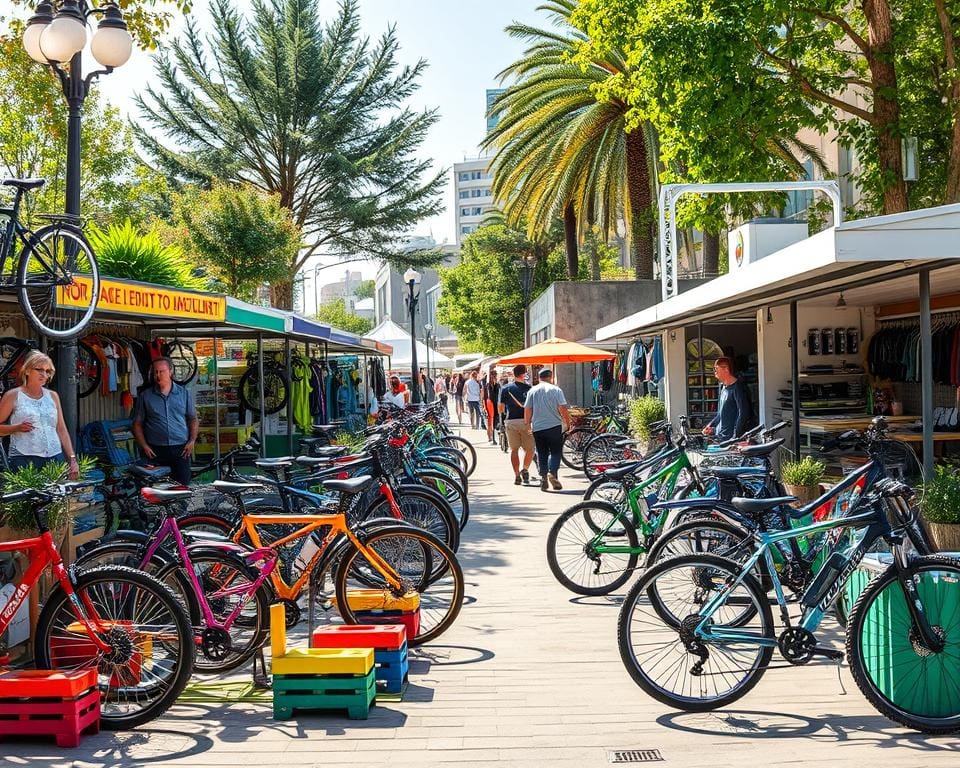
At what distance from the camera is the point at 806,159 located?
2636 centimetres

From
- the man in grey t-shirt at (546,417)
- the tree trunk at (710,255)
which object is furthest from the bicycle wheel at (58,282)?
the tree trunk at (710,255)

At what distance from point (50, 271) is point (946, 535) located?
21.2 ft

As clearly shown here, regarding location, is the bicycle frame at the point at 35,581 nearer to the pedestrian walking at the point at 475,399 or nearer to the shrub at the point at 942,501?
the shrub at the point at 942,501

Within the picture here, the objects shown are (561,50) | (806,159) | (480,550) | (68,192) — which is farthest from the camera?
(806,159)

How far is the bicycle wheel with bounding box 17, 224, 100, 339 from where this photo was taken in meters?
7.06

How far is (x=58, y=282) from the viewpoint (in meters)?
7.04

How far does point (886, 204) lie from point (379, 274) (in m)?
108

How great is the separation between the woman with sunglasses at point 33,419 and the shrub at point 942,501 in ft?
19.1

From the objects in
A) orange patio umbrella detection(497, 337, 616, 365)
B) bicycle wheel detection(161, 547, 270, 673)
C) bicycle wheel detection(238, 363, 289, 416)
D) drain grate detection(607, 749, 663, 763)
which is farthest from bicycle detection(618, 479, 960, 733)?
orange patio umbrella detection(497, 337, 616, 365)

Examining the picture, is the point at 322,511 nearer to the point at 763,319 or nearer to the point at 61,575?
the point at 61,575

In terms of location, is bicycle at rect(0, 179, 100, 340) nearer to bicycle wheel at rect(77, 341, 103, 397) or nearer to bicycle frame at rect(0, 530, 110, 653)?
bicycle frame at rect(0, 530, 110, 653)

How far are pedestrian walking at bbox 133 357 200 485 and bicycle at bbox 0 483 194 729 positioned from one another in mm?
3799

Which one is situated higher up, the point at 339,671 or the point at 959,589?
the point at 959,589

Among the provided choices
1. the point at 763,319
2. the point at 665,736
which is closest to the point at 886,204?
the point at 763,319
